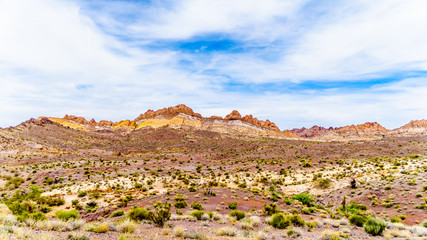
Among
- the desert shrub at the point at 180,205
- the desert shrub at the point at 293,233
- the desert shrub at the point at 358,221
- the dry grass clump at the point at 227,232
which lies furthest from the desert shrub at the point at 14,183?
the desert shrub at the point at 358,221

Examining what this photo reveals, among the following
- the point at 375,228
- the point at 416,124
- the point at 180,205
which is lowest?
the point at 180,205

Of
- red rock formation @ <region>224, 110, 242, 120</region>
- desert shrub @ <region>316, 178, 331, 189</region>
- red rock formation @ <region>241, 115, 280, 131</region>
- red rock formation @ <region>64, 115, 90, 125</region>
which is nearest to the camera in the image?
desert shrub @ <region>316, 178, 331, 189</region>

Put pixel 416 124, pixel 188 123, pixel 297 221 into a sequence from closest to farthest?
1. pixel 297 221
2. pixel 188 123
3. pixel 416 124

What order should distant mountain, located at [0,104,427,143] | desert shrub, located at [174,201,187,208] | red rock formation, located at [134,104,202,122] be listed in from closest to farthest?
desert shrub, located at [174,201,187,208]
distant mountain, located at [0,104,427,143]
red rock formation, located at [134,104,202,122]

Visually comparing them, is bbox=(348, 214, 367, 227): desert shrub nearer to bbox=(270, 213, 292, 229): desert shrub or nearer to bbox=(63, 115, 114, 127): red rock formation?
bbox=(270, 213, 292, 229): desert shrub

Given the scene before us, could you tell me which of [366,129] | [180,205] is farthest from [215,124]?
[180,205]

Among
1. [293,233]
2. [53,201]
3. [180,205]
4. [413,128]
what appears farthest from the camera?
[413,128]

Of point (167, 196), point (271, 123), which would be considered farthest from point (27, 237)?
point (271, 123)

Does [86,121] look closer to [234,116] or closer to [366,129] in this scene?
[234,116]

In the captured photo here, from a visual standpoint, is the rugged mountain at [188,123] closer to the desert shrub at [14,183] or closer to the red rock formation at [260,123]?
the red rock formation at [260,123]

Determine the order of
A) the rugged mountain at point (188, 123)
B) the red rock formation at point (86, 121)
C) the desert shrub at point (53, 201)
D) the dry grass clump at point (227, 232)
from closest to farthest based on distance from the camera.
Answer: the dry grass clump at point (227, 232) → the desert shrub at point (53, 201) → the rugged mountain at point (188, 123) → the red rock formation at point (86, 121)

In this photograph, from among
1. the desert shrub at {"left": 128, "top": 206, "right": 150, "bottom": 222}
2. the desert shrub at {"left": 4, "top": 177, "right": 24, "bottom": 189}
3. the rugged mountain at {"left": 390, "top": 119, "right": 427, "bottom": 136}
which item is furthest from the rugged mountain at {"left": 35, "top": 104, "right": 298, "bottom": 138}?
the desert shrub at {"left": 128, "top": 206, "right": 150, "bottom": 222}

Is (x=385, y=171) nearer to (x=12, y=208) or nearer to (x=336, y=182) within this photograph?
(x=336, y=182)

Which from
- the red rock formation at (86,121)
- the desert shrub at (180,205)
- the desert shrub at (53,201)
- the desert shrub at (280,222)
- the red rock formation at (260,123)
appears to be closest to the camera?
the desert shrub at (280,222)
